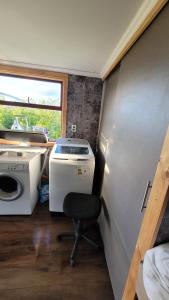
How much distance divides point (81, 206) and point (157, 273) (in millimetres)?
1017

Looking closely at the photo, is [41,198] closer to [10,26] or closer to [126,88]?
[126,88]

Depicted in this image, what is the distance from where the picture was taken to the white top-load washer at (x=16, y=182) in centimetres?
175

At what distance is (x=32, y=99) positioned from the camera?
2529 mm

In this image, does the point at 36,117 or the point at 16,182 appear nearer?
the point at 16,182

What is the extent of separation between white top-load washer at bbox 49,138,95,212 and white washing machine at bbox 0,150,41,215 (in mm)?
280

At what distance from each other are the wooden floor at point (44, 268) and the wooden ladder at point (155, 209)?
631 mm

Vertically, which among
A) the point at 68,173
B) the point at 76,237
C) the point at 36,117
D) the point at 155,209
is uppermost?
the point at 36,117

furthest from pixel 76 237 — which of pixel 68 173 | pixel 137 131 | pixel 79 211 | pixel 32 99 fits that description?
pixel 32 99

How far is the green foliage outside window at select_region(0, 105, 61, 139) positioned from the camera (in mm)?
2580

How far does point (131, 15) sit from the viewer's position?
1.11 meters

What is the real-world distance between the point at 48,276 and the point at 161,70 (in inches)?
71.4

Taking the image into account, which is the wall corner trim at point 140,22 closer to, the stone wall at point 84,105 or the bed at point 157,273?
the stone wall at point 84,105

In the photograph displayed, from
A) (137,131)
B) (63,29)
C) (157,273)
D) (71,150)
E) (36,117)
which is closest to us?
(157,273)

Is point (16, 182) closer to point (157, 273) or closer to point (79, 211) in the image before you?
point (79, 211)
